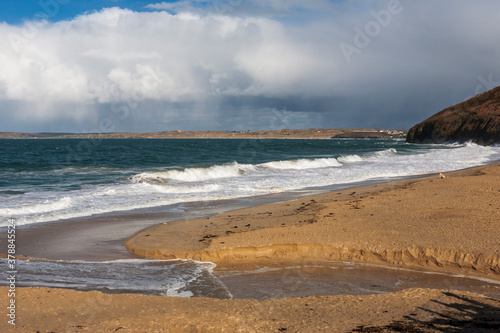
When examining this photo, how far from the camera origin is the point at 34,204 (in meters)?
14.8

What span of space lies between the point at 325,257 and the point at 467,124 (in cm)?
8678

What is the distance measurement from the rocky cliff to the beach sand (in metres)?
69.9

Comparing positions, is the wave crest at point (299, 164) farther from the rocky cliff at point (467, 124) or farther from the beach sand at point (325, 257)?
the rocky cliff at point (467, 124)

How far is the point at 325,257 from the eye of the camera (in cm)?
783

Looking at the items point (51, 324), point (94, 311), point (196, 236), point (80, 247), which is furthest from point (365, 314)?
point (80, 247)

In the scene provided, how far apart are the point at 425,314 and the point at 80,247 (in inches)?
286

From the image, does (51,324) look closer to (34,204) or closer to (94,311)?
(94,311)

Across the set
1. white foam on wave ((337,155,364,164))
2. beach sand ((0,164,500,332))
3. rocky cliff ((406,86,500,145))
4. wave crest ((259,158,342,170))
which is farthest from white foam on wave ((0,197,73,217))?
rocky cliff ((406,86,500,145))

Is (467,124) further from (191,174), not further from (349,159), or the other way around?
(191,174)

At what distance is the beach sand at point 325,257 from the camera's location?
4516mm

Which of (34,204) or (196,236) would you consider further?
(34,204)

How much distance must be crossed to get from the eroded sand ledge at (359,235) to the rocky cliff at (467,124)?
7114 cm

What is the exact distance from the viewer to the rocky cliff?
7416 centimetres

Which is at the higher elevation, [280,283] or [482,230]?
[482,230]
